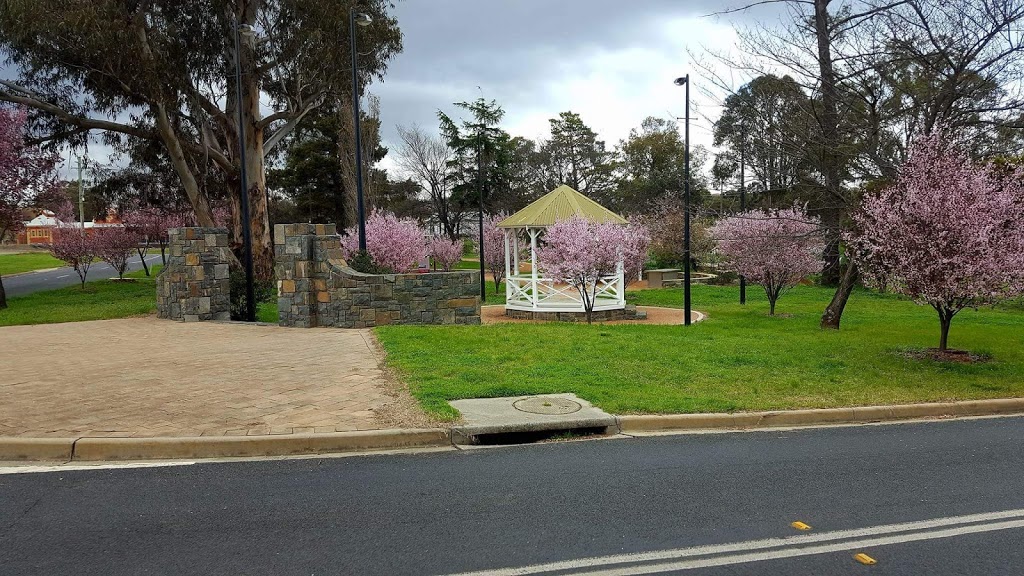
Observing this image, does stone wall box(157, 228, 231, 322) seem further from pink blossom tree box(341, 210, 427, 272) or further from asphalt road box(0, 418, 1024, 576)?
asphalt road box(0, 418, 1024, 576)

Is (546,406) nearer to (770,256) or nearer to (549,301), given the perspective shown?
(770,256)

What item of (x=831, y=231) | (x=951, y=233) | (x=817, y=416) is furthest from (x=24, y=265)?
(x=951, y=233)

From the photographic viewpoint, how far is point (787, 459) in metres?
5.70

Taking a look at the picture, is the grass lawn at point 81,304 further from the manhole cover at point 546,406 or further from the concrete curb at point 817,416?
the concrete curb at point 817,416

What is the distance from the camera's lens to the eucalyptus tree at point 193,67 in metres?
19.2

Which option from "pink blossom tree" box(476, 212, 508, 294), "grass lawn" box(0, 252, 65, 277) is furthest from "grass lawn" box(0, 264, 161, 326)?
"grass lawn" box(0, 252, 65, 277)

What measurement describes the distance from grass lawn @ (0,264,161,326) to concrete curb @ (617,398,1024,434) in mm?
13934

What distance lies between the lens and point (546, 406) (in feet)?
23.2

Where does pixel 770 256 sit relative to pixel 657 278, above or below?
above

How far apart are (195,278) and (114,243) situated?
17320 millimetres

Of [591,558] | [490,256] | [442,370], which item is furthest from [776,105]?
[490,256]

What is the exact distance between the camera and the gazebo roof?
63.3ft

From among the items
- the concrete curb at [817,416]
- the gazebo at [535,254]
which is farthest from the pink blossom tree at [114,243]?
the concrete curb at [817,416]

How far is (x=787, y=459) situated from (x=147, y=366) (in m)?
7.84
